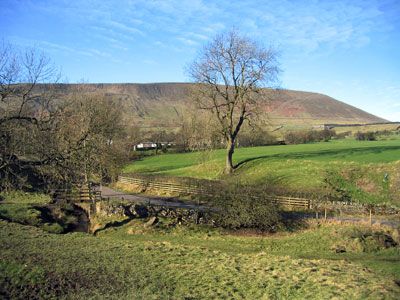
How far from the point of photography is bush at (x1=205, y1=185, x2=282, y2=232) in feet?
82.2

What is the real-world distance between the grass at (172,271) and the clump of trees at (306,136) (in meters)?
68.4

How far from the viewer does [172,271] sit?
14148mm

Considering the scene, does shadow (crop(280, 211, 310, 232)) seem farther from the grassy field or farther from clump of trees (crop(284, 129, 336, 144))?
clump of trees (crop(284, 129, 336, 144))

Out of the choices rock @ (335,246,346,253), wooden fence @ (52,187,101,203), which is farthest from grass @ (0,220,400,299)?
wooden fence @ (52,187,101,203)

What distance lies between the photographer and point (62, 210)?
30047 millimetres

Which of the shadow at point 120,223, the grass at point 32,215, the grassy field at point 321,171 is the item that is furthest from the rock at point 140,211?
the grassy field at point 321,171

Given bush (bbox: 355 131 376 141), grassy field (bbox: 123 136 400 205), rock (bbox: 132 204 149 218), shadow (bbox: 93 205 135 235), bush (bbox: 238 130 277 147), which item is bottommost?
shadow (bbox: 93 205 135 235)

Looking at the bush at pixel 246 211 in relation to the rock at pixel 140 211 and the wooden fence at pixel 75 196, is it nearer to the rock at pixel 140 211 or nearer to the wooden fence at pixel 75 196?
the rock at pixel 140 211

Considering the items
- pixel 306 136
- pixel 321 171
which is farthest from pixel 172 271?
pixel 306 136

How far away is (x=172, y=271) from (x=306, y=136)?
8097cm

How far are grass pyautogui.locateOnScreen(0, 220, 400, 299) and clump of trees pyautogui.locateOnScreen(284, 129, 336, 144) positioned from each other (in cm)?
6835

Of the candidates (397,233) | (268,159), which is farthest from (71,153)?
(268,159)

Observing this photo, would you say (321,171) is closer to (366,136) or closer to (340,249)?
(340,249)

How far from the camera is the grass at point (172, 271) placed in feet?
38.3
